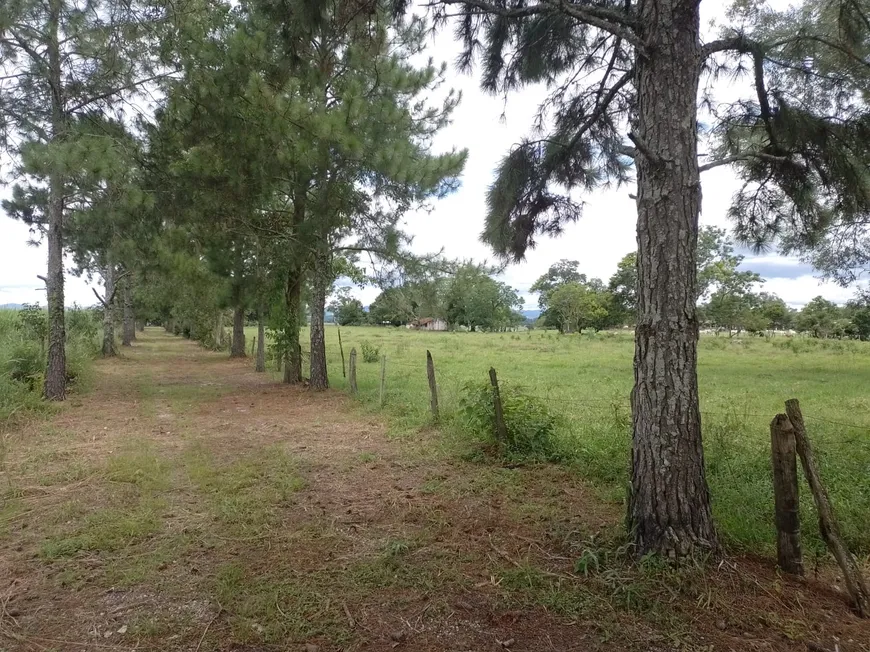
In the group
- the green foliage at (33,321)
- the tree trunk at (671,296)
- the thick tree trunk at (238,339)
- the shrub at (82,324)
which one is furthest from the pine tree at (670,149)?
the shrub at (82,324)

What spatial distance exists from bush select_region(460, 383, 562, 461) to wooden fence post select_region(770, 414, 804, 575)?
9.01 ft

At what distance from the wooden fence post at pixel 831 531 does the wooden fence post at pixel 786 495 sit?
0.06 meters

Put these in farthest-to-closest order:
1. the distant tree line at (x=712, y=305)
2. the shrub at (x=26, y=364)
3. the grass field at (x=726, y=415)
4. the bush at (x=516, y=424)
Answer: the distant tree line at (x=712, y=305)
the shrub at (x=26, y=364)
the bush at (x=516, y=424)
the grass field at (x=726, y=415)

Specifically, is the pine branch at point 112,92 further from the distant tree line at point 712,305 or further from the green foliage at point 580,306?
the green foliage at point 580,306

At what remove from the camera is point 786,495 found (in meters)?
3.13

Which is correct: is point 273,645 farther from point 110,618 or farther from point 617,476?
point 617,476

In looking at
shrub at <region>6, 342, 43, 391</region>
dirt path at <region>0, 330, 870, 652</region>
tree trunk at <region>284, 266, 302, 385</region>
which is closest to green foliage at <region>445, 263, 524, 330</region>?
tree trunk at <region>284, 266, 302, 385</region>

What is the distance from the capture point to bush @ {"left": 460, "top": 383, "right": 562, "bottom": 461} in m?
5.98

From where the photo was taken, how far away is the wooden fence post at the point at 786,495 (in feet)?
10.2

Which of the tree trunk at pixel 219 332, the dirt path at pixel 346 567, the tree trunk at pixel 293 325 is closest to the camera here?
the dirt path at pixel 346 567

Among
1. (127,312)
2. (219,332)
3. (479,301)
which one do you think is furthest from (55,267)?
(479,301)

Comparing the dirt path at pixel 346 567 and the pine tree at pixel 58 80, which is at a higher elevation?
the pine tree at pixel 58 80

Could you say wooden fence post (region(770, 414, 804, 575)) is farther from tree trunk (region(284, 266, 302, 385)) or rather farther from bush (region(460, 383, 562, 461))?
tree trunk (region(284, 266, 302, 385))

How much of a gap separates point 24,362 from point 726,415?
12669mm
